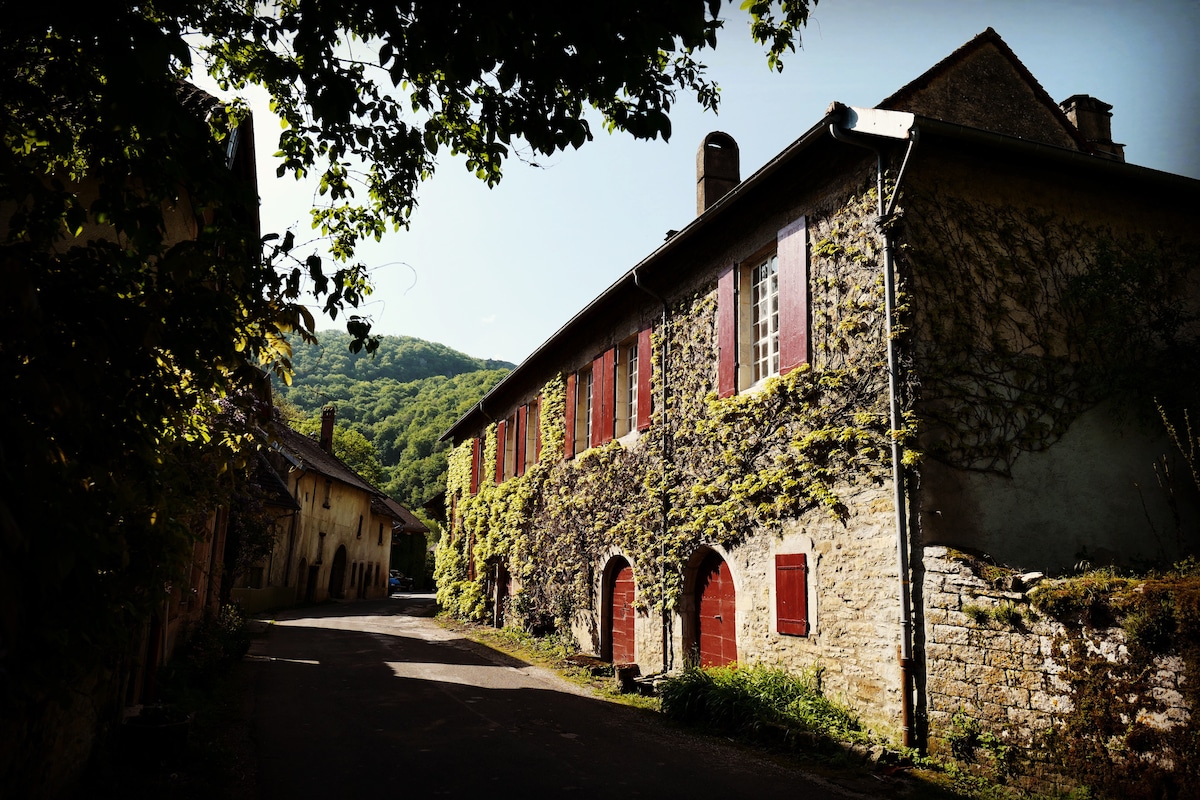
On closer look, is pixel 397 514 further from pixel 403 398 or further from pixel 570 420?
pixel 570 420

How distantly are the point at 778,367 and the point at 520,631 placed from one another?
9.71 meters

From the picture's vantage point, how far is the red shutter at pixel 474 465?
22969 millimetres

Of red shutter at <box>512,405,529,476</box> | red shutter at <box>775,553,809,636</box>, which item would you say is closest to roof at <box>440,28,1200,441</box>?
red shutter at <box>512,405,529,476</box>

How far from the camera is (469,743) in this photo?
24.7ft

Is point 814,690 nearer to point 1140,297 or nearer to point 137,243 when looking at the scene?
point 1140,297

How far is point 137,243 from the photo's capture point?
12.3ft

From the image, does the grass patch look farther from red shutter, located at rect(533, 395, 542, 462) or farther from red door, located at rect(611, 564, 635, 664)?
red shutter, located at rect(533, 395, 542, 462)

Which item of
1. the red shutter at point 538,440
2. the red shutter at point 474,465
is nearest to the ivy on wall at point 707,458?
the red shutter at point 538,440

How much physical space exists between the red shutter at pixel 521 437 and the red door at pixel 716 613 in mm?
8327

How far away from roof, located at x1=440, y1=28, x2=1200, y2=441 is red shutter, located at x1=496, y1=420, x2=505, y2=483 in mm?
4142

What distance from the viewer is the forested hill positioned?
67.8 metres

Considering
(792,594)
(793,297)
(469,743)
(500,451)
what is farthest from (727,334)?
(500,451)

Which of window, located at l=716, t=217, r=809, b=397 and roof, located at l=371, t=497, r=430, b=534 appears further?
roof, located at l=371, t=497, r=430, b=534

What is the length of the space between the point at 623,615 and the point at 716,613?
2.86m
